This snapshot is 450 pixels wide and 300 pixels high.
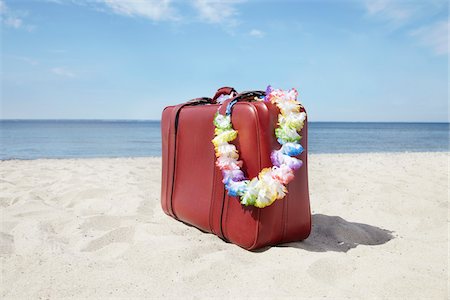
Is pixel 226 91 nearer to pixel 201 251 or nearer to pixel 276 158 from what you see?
pixel 276 158

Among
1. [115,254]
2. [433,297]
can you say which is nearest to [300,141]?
[433,297]

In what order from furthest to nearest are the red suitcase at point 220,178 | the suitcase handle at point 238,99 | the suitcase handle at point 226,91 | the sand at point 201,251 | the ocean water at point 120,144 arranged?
the ocean water at point 120,144, the suitcase handle at point 226,91, the suitcase handle at point 238,99, the red suitcase at point 220,178, the sand at point 201,251

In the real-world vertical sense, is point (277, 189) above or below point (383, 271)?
above

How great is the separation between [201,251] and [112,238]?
75cm

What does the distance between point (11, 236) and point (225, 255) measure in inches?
65.4

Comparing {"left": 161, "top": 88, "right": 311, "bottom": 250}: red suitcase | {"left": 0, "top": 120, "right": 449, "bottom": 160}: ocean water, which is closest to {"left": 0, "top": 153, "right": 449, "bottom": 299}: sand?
{"left": 161, "top": 88, "right": 311, "bottom": 250}: red suitcase

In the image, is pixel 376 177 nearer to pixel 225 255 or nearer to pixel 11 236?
pixel 225 255

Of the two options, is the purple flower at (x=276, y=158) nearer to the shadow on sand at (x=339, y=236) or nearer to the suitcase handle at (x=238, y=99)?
the suitcase handle at (x=238, y=99)

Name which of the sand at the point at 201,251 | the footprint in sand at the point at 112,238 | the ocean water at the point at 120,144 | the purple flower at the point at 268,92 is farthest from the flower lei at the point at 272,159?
the ocean water at the point at 120,144

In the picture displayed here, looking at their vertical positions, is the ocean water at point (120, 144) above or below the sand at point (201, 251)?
above

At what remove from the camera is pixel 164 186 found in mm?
3566

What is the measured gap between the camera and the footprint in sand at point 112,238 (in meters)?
2.75

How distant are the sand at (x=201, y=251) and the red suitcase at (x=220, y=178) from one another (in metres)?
0.11

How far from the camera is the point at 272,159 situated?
7.91ft
